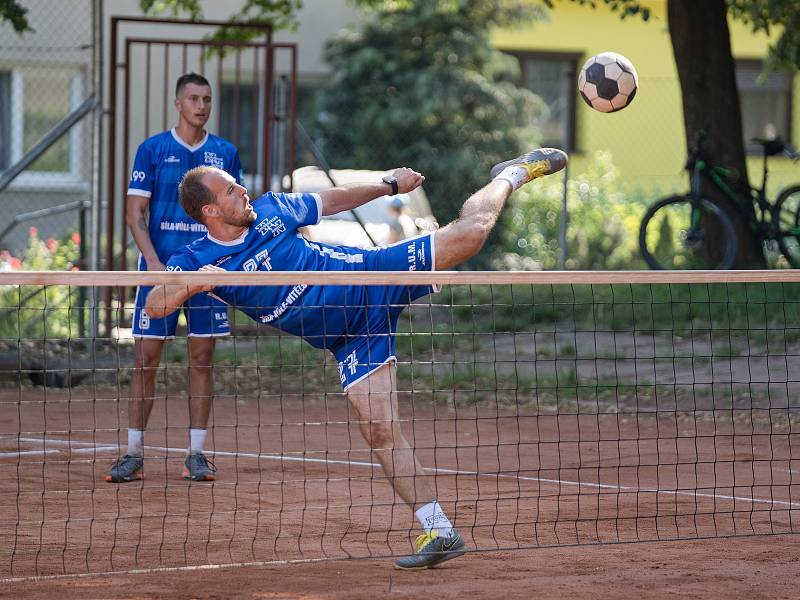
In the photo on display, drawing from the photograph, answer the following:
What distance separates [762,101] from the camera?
1015 inches

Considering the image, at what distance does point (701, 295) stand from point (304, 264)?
8792 mm

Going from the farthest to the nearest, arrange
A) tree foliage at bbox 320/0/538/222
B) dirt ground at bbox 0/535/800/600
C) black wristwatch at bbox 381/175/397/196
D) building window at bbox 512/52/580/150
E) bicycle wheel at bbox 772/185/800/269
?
1. building window at bbox 512/52/580/150
2. tree foliage at bbox 320/0/538/222
3. bicycle wheel at bbox 772/185/800/269
4. black wristwatch at bbox 381/175/397/196
5. dirt ground at bbox 0/535/800/600

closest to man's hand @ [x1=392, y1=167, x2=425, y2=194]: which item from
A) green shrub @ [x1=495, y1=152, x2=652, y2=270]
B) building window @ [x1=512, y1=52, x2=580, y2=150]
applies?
green shrub @ [x1=495, y1=152, x2=652, y2=270]

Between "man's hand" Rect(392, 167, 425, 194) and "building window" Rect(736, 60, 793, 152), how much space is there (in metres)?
20.7

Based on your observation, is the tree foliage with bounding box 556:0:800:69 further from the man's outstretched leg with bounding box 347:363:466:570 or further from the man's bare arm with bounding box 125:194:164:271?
the man's outstretched leg with bounding box 347:363:466:570

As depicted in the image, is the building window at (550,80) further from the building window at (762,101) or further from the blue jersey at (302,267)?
the blue jersey at (302,267)

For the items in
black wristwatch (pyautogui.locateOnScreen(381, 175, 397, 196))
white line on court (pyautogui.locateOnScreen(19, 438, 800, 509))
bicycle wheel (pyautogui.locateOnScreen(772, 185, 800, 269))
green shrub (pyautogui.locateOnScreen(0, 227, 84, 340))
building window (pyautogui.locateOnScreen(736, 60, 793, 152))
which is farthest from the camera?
building window (pyautogui.locateOnScreen(736, 60, 793, 152))

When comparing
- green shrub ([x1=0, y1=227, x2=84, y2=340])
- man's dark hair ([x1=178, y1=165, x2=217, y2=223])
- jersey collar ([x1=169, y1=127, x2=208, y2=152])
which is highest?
jersey collar ([x1=169, y1=127, x2=208, y2=152])

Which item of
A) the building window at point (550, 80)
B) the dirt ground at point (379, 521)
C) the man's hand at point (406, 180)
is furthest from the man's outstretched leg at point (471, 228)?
the building window at point (550, 80)

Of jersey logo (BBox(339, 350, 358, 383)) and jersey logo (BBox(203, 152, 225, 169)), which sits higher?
jersey logo (BBox(203, 152, 225, 169))

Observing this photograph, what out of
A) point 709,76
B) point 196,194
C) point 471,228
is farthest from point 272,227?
point 709,76

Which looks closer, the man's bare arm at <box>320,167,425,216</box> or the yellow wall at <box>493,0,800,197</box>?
the man's bare arm at <box>320,167,425,216</box>

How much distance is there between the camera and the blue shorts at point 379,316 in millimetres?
5676

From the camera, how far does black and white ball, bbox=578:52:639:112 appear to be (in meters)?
7.96
